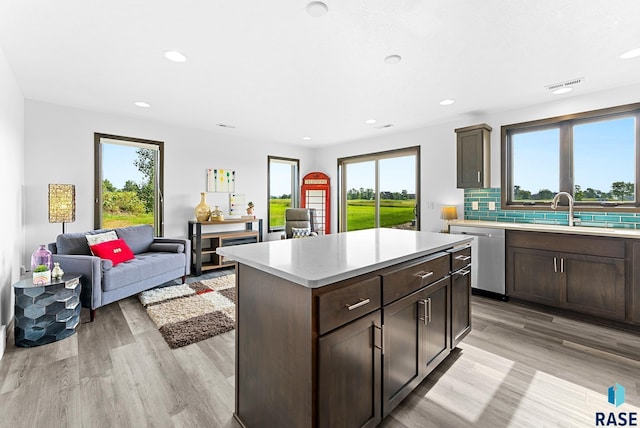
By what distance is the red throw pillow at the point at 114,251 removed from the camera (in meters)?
3.33

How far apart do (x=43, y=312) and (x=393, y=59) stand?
3689 mm

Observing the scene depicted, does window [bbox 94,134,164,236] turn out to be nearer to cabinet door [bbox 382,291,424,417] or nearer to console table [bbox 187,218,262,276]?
console table [bbox 187,218,262,276]

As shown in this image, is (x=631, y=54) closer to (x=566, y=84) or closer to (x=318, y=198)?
(x=566, y=84)

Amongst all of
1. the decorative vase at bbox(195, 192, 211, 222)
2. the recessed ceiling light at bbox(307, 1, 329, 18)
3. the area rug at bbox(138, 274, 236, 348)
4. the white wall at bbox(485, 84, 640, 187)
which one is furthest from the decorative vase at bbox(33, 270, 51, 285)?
the white wall at bbox(485, 84, 640, 187)

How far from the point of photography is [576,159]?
3.50 meters

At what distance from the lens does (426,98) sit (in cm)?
353

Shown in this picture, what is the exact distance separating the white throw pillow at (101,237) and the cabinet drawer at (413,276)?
353 cm

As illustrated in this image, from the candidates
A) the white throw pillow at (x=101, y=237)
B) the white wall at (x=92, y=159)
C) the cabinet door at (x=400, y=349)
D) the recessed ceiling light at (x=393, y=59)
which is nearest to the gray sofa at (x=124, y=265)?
the white throw pillow at (x=101, y=237)

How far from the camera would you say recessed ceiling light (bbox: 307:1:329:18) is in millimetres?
1814

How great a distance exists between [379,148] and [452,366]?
422 cm

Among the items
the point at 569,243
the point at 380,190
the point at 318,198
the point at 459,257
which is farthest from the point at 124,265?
the point at 569,243

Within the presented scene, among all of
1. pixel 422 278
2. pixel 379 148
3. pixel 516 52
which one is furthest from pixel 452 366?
pixel 379 148

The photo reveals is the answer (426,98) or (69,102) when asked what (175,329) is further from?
(426,98)

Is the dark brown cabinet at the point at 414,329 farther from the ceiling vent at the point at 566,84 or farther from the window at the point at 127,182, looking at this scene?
the window at the point at 127,182
